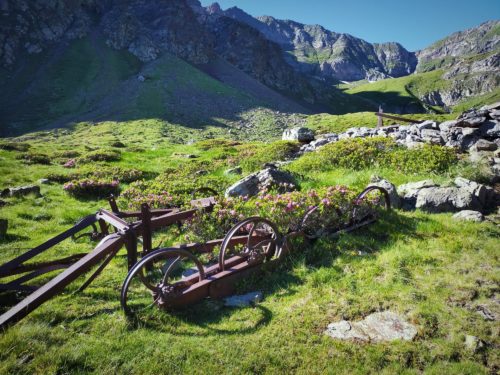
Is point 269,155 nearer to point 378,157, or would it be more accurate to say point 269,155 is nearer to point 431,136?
point 378,157

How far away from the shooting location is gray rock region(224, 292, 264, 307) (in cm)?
580

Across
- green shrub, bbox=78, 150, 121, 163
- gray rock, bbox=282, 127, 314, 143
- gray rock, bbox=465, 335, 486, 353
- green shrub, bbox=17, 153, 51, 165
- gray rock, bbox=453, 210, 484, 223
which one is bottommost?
gray rock, bbox=465, 335, 486, 353

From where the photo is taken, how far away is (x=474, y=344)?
427cm

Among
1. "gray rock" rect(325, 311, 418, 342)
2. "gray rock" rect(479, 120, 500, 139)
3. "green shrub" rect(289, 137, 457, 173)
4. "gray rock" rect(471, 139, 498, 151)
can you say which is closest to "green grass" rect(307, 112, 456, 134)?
"gray rock" rect(479, 120, 500, 139)

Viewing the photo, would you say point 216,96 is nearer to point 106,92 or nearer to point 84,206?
point 106,92

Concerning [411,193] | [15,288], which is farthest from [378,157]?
[15,288]

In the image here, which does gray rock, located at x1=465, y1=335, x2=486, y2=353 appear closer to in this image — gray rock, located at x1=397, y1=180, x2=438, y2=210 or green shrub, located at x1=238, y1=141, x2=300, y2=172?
gray rock, located at x1=397, y1=180, x2=438, y2=210

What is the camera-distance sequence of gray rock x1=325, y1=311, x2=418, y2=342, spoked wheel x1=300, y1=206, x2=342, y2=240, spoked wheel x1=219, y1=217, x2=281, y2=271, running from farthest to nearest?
spoked wheel x1=300, y1=206, x2=342, y2=240 → spoked wheel x1=219, y1=217, x2=281, y2=271 → gray rock x1=325, y1=311, x2=418, y2=342

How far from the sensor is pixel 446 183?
10.4 meters

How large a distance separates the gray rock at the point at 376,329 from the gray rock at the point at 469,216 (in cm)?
467

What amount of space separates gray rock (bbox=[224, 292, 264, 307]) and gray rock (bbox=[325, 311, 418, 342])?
149 cm

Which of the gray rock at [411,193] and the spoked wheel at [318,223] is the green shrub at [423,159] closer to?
the gray rock at [411,193]

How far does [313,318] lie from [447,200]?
6.41m

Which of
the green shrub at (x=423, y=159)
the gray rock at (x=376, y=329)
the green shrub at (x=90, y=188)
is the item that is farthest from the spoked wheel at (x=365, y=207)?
the green shrub at (x=90, y=188)
